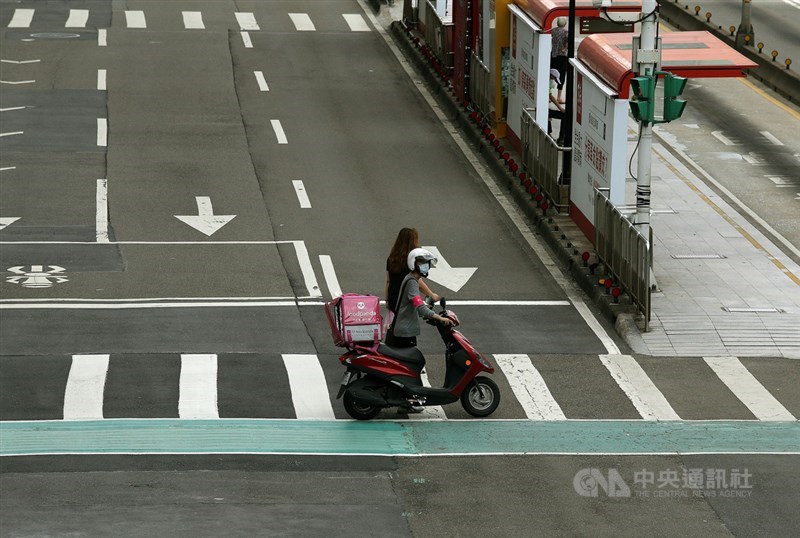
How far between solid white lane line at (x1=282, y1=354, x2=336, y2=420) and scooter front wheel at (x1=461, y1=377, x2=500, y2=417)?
1.46 metres

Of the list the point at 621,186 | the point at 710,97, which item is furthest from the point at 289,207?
the point at 710,97

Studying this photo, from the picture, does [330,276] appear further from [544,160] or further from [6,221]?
[6,221]

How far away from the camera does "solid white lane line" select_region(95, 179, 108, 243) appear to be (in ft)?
76.5

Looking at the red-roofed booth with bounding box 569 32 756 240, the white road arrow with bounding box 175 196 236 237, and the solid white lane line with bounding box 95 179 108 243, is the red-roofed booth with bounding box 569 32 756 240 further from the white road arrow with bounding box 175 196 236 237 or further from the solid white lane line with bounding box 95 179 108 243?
the solid white lane line with bounding box 95 179 108 243

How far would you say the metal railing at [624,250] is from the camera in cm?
1867

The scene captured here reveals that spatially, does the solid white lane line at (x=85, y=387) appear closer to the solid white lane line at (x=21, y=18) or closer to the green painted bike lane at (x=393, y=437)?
the green painted bike lane at (x=393, y=437)

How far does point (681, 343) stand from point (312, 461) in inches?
241

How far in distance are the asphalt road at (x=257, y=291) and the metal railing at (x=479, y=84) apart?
3.74ft

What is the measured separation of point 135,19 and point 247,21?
132 inches

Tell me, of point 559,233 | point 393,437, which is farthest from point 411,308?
point 559,233

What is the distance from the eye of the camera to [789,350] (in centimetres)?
1809

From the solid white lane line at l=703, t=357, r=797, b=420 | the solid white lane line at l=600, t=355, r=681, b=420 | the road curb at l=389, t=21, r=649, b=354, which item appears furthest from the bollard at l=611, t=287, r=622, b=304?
the solid white lane line at l=703, t=357, r=797, b=420

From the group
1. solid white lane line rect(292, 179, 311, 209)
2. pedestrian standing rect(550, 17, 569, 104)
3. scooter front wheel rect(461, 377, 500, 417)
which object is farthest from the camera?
pedestrian standing rect(550, 17, 569, 104)

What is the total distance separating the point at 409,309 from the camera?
15.4m
